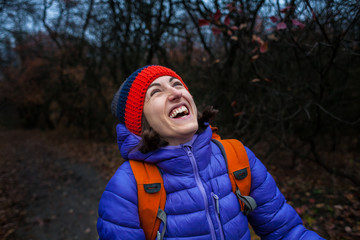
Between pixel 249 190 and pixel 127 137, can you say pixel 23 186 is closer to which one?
pixel 127 137

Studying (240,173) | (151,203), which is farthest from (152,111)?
(240,173)

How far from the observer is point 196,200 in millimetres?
1333

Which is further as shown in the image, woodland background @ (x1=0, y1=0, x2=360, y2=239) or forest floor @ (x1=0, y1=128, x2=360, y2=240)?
forest floor @ (x1=0, y1=128, x2=360, y2=240)

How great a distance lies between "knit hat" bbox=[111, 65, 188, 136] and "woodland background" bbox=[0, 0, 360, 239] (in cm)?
94

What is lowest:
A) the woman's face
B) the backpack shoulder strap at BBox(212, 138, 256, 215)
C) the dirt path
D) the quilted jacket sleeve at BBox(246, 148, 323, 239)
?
the dirt path

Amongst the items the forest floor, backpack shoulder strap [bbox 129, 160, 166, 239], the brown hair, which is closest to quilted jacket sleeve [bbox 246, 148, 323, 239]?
the brown hair

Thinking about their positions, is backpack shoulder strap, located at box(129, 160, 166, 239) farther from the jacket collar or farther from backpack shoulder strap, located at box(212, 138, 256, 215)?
backpack shoulder strap, located at box(212, 138, 256, 215)

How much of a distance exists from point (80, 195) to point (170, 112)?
489 centimetres

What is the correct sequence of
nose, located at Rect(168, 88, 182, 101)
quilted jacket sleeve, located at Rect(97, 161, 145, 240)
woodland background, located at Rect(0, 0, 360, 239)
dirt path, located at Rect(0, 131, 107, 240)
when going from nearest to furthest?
quilted jacket sleeve, located at Rect(97, 161, 145, 240) → nose, located at Rect(168, 88, 182, 101) → woodland background, located at Rect(0, 0, 360, 239) → dirt path, located at Rect(0, 131, 107, 240)

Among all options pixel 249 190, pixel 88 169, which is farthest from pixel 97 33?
pixel 249 190

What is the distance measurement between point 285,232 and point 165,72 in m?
1.38

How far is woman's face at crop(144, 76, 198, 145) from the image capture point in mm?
1393

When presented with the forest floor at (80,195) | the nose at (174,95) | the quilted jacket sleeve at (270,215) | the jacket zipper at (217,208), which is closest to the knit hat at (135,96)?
the nose at (174,95)

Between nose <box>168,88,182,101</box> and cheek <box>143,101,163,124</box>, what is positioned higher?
nose <box>168,88,182,101</box>
